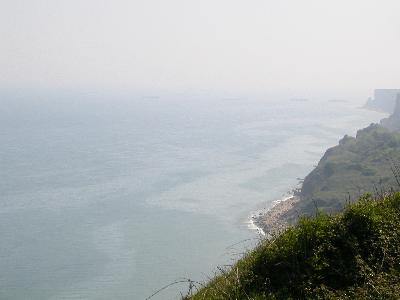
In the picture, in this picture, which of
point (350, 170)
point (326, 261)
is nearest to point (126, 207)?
point (350, 170)

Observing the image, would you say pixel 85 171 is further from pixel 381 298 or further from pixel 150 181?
pixel 381 298

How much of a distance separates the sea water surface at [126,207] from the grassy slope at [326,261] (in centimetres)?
1206

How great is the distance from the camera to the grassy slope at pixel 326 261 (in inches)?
219

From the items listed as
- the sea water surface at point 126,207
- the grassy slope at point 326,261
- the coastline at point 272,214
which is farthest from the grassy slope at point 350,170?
the grassy slope at point 326,261

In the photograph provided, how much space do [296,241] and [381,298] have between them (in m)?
1.44

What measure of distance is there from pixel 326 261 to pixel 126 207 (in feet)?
270

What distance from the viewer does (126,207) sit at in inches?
3383

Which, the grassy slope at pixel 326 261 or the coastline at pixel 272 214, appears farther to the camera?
the coastline at pixel 272 214

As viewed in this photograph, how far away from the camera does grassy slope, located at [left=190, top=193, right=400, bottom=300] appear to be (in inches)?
219

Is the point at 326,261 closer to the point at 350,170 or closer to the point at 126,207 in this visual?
the point at 126,207

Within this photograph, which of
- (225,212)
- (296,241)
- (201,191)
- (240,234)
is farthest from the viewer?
(201,191)

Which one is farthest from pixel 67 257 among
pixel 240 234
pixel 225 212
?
pixel 225 212

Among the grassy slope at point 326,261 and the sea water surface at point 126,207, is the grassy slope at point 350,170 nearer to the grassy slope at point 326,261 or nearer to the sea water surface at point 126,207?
the sea water surface at point 126,207

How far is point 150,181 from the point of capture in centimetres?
10669
